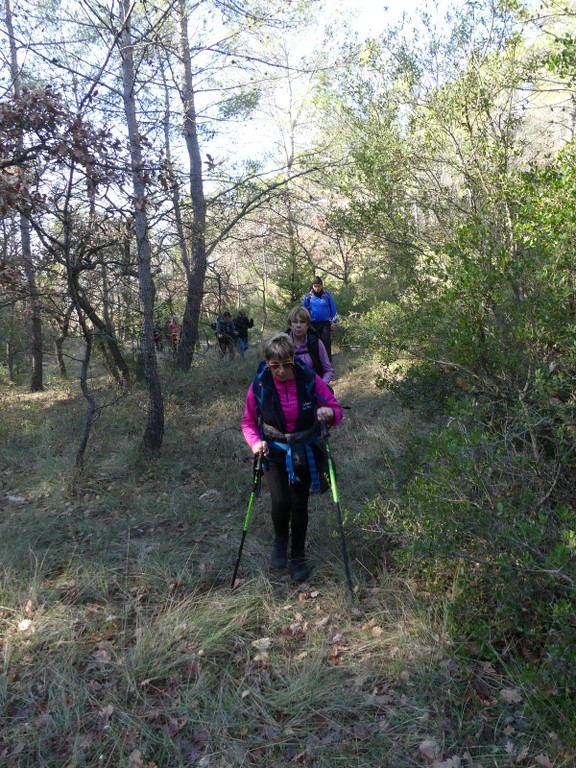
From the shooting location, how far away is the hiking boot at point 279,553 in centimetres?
410

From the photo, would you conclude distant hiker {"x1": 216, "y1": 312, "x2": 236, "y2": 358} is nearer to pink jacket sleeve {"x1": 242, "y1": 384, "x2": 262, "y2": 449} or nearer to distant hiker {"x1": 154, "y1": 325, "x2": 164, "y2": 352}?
distant hiker {"x1": 154, "y1": 325, "x2": 164, "y2": 352}

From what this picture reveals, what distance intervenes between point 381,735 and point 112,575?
244cm

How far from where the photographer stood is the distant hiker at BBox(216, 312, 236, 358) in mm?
11984

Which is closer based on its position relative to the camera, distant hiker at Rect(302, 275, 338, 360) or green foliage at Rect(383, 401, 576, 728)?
green foliage at Rect(383, 401, 576, 728)

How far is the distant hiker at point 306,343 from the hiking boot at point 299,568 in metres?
1.85

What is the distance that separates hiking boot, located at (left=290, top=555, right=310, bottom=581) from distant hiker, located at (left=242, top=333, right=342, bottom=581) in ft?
1.10

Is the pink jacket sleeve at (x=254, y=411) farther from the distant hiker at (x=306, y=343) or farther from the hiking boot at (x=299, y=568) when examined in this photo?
the distant hiker at (x=306, y=343)

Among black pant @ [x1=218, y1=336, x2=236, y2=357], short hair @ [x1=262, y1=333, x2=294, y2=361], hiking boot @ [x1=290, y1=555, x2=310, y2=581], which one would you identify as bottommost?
hiking boot @ [x1=290, y1=555, x2=310, y2=581]

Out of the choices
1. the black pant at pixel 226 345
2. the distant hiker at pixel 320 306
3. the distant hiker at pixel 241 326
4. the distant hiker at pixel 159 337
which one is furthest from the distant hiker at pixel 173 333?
the distant hiker at pixel 320 306

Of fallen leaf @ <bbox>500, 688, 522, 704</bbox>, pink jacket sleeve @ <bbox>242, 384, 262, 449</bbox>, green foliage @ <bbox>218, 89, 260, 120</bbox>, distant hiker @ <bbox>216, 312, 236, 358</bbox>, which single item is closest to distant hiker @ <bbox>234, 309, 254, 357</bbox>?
distant hiker @ <bbox>216, 312, 236, 358</bbox>

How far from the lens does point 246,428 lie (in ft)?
12.8

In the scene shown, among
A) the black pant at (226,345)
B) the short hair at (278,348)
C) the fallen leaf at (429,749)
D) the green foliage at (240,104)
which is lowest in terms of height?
the fallen leaf at (429,749)

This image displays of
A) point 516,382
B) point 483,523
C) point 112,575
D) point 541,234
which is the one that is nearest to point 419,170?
point 541,234

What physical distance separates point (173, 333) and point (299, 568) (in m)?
8.23
